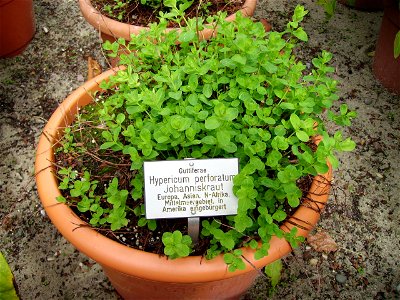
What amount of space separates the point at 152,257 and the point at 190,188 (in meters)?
0.21

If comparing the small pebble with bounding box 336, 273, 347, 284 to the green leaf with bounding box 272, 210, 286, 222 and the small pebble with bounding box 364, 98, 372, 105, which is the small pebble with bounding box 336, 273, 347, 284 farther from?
the small pebble with bounding box 364, 98, 372, 105

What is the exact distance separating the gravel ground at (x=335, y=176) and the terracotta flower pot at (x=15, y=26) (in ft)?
0.17

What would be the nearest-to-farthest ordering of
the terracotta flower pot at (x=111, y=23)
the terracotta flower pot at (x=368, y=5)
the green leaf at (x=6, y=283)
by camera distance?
the green leaf at (x=6, y=283)
the terracotta flower pot at (x=111, y=23)
the terracotta flower pot at (x=368, y=5)

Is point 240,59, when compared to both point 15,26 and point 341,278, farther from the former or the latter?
point 15,26

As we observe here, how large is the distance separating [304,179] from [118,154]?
1.83 ft

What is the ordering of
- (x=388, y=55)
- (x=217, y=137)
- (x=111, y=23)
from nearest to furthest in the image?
(x=217, y=137) < (x=111, y=23) < (x=388, y=55)

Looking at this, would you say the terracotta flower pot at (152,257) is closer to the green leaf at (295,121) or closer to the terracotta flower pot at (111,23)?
the green leaf at (295,121)

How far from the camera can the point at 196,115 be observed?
→ 1.13 metres

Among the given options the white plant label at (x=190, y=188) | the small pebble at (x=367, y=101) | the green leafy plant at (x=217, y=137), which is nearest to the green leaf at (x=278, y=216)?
the green leafy plant at (x=217, y=137)

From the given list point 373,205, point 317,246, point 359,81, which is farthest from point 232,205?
point 359,81

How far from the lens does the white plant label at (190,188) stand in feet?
3.41

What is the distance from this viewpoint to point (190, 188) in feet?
3.45

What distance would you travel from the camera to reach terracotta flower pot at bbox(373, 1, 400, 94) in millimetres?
2114

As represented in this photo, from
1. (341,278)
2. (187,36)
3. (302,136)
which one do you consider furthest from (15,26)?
(341,278)
